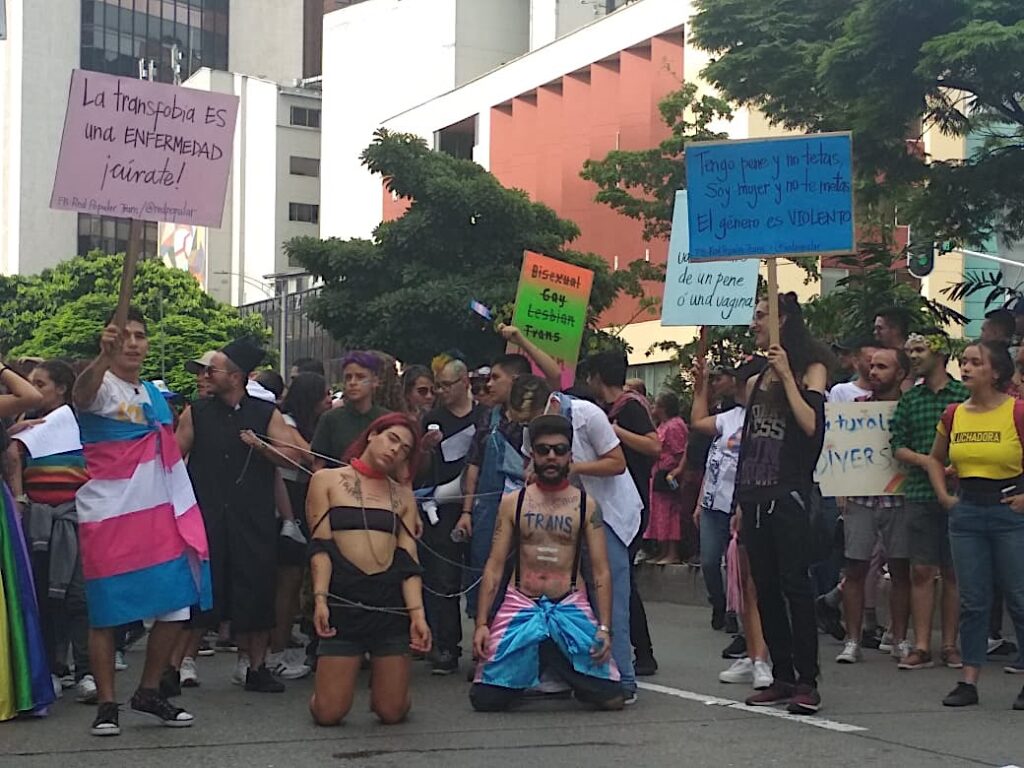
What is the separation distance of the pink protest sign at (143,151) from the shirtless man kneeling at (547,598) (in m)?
1.95

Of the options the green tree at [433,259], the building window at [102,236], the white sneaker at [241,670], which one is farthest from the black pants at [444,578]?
the building window at [102,236]

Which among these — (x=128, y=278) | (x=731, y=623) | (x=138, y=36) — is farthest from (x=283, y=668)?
(x=138, y=36)

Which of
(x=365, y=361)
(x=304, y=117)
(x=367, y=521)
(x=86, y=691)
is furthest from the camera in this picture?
(x=304, y=117)

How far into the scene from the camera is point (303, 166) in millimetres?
90000

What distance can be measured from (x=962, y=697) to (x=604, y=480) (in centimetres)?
202

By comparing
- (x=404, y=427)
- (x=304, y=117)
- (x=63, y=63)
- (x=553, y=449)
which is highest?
(x=63, y=63)

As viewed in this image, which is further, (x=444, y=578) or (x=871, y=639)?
(x=871, y=639)

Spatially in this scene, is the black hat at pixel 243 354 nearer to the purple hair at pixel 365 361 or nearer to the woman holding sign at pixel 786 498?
the purple hair at pixel 365 361

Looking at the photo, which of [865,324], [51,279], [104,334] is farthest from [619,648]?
[51,279]

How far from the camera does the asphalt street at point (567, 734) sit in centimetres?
684

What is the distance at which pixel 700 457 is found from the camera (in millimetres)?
13055

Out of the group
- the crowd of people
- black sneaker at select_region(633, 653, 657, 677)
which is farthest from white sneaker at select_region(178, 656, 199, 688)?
black sneaker at select_region(633, 653, 657, 677)

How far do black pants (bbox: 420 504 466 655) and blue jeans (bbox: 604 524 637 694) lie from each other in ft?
4.51

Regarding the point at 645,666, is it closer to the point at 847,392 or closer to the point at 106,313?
the point at 847,392
